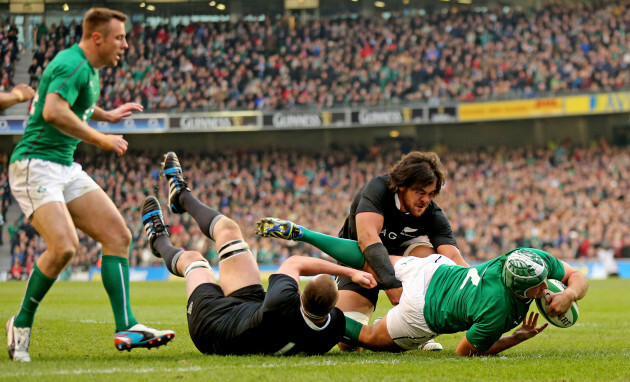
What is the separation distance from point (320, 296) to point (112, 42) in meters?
2.46

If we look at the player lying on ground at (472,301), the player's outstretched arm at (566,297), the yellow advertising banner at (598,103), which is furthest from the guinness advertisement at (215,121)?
the player's outstretched arm at (566,297)

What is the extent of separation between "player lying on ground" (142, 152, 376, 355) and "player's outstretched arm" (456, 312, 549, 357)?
873 millimetres

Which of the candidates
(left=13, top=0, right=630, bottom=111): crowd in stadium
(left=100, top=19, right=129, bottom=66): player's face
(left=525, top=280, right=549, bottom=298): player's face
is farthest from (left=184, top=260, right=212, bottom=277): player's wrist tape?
(left=13, top=0, right=630, bottom=111): crowd in stadium

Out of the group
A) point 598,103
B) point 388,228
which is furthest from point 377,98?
point 388,228

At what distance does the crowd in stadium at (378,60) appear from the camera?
31562 mm

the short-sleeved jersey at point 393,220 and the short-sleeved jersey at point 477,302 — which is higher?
the short-sleeved jersey at point 393,220

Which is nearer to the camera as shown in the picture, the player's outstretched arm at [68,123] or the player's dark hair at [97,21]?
the player's outstretched arm at [68,123]

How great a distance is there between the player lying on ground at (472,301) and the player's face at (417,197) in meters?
0.60

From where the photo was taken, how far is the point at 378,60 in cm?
3428

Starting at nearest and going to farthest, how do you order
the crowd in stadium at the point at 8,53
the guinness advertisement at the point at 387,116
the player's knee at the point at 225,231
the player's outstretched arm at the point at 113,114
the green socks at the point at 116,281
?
the green socks at the point at 116,281, the player's outstretched arm at the point at 113,114, the player's knee at the point at 225,231, the crowd in stadium at the point at 8,53, the guinness advertisement at the point at 387,116

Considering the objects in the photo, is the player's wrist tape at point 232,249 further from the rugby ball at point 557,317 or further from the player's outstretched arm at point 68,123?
the rugby ball at point 557,317

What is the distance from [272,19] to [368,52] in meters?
5.24

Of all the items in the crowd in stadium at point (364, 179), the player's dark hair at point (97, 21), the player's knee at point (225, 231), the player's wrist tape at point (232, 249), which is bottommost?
the crowd in stadium at point (364, 179)

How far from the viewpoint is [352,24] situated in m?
36.3
